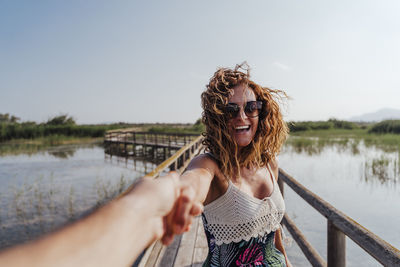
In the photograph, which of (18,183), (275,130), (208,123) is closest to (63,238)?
(208,123)

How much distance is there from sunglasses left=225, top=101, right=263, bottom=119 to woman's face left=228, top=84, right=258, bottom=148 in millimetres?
15

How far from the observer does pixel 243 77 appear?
1.35m

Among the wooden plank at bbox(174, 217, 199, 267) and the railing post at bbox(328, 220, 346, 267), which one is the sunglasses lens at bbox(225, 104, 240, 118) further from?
the wooden plank at bbox(174, 217, 199, 267)

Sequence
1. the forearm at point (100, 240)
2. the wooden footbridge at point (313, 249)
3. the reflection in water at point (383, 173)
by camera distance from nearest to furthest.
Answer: the forearm at point (100, 240) → the wooden footbridge at point (313, 249) → the reflection in water at point (383, 173)

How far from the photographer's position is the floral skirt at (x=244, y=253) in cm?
133

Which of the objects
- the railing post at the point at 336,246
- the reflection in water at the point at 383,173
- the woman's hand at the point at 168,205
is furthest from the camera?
the reflection in water at the point at 383,173

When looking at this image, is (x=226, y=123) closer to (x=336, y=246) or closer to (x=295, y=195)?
(x=336, y=246)

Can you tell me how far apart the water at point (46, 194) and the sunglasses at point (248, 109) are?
11.4 ft

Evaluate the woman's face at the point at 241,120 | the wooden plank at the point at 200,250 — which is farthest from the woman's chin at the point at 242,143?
the wooden plank at the point at 200,250

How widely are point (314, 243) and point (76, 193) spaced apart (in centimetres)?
870

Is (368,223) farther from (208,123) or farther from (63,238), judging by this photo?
(63,238)

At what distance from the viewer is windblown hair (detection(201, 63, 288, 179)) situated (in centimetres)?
127

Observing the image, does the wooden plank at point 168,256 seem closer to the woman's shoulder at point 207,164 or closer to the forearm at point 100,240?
the woman's shoulder at point 207,164

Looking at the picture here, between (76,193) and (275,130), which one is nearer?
(275,130)
